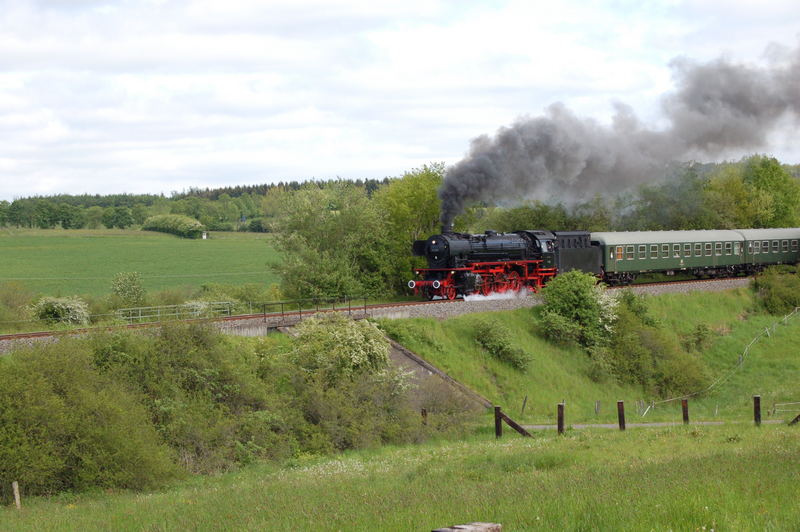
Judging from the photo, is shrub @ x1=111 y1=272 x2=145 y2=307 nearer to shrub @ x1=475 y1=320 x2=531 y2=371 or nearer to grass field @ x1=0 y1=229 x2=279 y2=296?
shrub @ x1=475 y1=320 x2=531 y2=371

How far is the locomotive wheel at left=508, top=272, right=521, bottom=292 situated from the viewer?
3872cm

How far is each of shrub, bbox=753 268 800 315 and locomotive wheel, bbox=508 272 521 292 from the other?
15845 millimetres

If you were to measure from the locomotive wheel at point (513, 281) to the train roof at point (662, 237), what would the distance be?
7075 millimetres

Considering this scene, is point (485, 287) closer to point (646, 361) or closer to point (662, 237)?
point (646, 361)

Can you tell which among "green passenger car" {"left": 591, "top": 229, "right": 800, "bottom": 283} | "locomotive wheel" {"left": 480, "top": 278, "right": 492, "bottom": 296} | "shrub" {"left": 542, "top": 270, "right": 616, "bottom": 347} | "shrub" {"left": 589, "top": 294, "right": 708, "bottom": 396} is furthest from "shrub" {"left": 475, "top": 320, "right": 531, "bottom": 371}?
"green passenger car" {"left": 591, "top": 229, "right": 800, "bottom": 283}

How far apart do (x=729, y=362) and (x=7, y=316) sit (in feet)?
100

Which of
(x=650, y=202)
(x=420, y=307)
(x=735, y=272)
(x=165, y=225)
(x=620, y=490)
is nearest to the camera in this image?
(x=620, y=490)

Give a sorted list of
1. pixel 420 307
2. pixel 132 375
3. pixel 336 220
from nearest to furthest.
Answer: pixel 132 375, pixel 420 307, pixel 336 220

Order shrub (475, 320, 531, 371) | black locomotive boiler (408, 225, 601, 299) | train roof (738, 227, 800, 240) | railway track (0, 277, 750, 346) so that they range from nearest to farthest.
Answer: railway track (0, 277, 750, 346) → shrub (475, 320, 531, 371) → black locomotive boiler (408, 225, 601, 299) → train roof (738, 227, 800, 240)

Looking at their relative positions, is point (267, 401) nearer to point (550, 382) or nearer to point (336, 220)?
point (550, 382)

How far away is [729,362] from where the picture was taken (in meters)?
37.5

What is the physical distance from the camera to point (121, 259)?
10088cm

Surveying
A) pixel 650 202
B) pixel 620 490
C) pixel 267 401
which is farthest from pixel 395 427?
pixel 650 202

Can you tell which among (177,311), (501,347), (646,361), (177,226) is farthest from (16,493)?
(177,226)
